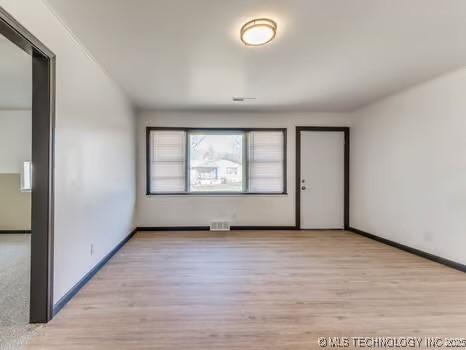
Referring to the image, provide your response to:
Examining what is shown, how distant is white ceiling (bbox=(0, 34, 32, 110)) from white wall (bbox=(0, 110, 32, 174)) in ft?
0.56

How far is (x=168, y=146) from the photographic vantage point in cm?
519

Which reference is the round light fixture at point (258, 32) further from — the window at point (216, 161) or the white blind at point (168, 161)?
the white blind at point (168, 161)

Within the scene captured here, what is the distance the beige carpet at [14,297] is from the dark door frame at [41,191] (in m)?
0.12

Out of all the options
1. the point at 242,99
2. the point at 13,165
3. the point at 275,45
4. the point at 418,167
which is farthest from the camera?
the point at 13,165

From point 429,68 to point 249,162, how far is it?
3.14 metres

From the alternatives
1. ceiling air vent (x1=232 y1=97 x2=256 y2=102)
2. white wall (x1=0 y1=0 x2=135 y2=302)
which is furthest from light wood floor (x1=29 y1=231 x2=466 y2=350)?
ceiling air vent (x1=232 y1=97 x2=256 y2=102)

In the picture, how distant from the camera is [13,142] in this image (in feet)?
16.0

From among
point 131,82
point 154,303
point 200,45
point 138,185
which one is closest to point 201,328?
point 154,303

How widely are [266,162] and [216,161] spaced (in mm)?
1017

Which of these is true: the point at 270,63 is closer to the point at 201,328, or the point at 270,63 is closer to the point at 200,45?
the point at 200,45

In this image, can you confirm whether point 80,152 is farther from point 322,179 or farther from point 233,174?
point 322,179

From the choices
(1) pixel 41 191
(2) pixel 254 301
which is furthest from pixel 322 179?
(1) pixel 41 191

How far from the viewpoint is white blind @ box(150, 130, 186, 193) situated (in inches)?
204

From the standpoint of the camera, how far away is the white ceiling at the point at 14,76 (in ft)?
8.72
